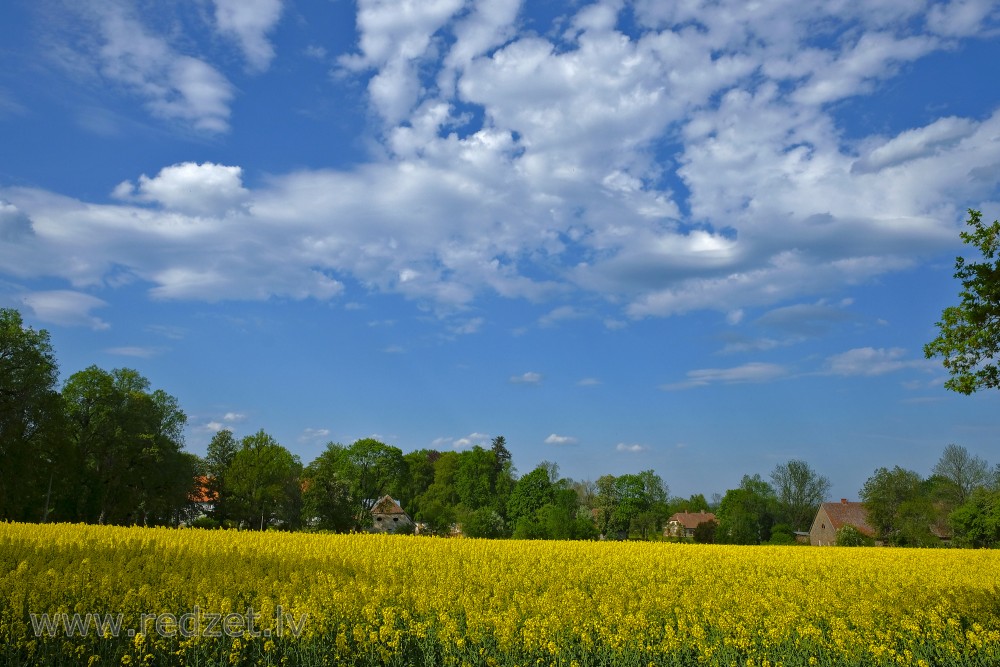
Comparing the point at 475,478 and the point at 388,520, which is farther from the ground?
the point at 475,478

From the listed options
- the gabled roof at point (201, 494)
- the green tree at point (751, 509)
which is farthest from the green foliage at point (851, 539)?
the gabled roof at point (201, 494)

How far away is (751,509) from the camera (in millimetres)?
102625

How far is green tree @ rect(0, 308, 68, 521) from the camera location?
41.8m

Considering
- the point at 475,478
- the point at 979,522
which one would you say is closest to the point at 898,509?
the point at 979,522

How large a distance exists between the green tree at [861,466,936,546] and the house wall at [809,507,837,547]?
13.8 meters

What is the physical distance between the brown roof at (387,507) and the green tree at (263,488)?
2578 centimetres

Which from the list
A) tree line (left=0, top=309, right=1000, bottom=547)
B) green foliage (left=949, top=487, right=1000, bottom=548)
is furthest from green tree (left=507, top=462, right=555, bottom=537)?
green foliage (left=949, top=487, right=1000, bottom=548)

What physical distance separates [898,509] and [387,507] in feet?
213

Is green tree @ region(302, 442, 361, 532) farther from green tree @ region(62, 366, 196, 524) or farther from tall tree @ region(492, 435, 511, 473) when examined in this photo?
tall tree @ region(492, 435, 511, 473)

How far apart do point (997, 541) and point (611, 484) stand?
39.5 m

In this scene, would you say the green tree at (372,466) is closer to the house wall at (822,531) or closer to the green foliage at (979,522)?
the house wall at (822,531)

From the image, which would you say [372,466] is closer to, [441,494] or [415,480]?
[441,494]

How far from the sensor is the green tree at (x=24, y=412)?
1647 inches

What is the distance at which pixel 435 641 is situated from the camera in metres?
9.59
